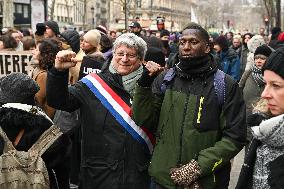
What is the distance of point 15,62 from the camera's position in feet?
22.7

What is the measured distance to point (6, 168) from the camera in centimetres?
368

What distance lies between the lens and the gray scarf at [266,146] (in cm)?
291

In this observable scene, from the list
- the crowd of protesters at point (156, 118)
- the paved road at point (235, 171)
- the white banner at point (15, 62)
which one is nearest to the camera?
the crowd of protesters at point (156, 118)

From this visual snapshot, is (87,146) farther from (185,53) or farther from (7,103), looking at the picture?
(185,53)

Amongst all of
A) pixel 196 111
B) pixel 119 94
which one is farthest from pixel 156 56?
pixel 196 111

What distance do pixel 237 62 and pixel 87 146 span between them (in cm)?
862

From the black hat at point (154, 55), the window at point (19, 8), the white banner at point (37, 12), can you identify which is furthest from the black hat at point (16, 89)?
the window at point (19, 8)

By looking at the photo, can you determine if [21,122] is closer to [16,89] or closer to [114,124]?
[16,89]

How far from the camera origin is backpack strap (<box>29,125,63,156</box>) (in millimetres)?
3754

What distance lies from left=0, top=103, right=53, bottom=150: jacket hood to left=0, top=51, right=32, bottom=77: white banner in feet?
10.3

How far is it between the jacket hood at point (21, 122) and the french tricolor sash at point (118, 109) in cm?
65

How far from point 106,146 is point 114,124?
0.61ft

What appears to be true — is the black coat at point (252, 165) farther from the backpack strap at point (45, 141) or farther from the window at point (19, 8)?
the window at point (19, 8)

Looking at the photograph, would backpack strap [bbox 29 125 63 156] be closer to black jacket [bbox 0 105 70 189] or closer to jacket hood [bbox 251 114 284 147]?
black jacket [bbox 0 105 70 189]
